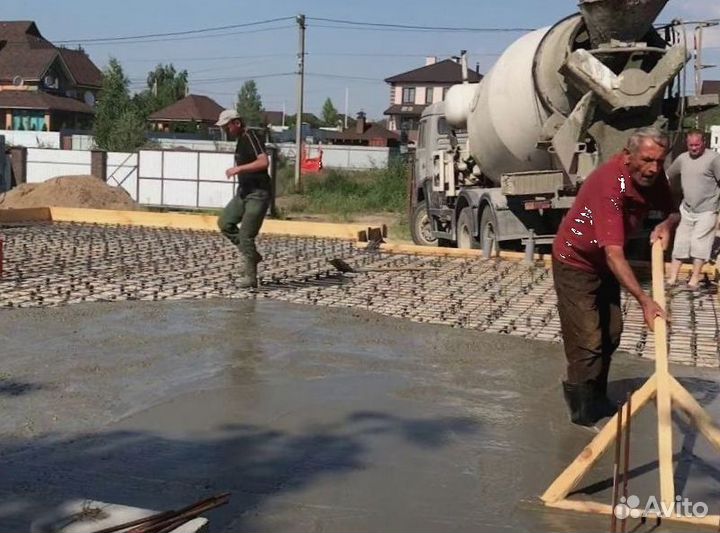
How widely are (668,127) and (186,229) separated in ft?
27.3

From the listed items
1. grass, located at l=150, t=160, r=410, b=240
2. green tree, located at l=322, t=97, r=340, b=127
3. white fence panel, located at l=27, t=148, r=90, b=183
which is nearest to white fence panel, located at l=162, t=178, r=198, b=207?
grass, located at l=150, t=160, r=410, b=240

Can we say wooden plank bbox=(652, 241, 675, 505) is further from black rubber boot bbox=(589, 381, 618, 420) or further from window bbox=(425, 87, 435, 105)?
window bbox=(425, 87, 435, 105)

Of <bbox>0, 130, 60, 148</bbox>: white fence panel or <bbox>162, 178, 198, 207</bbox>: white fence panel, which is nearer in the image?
<bbox>162, 178, 198, 207</bbox>: white fence panel

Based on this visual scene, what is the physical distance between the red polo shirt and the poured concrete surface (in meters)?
0.98

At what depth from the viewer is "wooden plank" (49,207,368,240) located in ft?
53.5

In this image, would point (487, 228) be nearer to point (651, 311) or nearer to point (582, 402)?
point (582, 402)

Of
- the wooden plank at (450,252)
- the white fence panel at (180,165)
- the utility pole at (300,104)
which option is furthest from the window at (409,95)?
the wooden plank at (450,252)

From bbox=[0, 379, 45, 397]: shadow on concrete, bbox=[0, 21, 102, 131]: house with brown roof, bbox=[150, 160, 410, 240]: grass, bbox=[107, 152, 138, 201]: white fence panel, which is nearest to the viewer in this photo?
bbox=[0, 379, 45, 397]: shadow on concrete

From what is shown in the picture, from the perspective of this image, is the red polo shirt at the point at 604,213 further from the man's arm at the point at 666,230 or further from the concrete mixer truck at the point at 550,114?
the concrete mixer truck at the point at 550,114

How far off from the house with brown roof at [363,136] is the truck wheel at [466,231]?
57148 millimetres

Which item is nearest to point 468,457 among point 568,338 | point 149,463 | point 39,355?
point 568,338

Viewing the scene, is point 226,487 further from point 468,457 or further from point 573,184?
point 573,184

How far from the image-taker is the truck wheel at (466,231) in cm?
1528

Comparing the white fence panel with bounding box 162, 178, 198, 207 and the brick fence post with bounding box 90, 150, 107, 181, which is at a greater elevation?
the brick fence post with bounding box 90, 150, 107, 181
